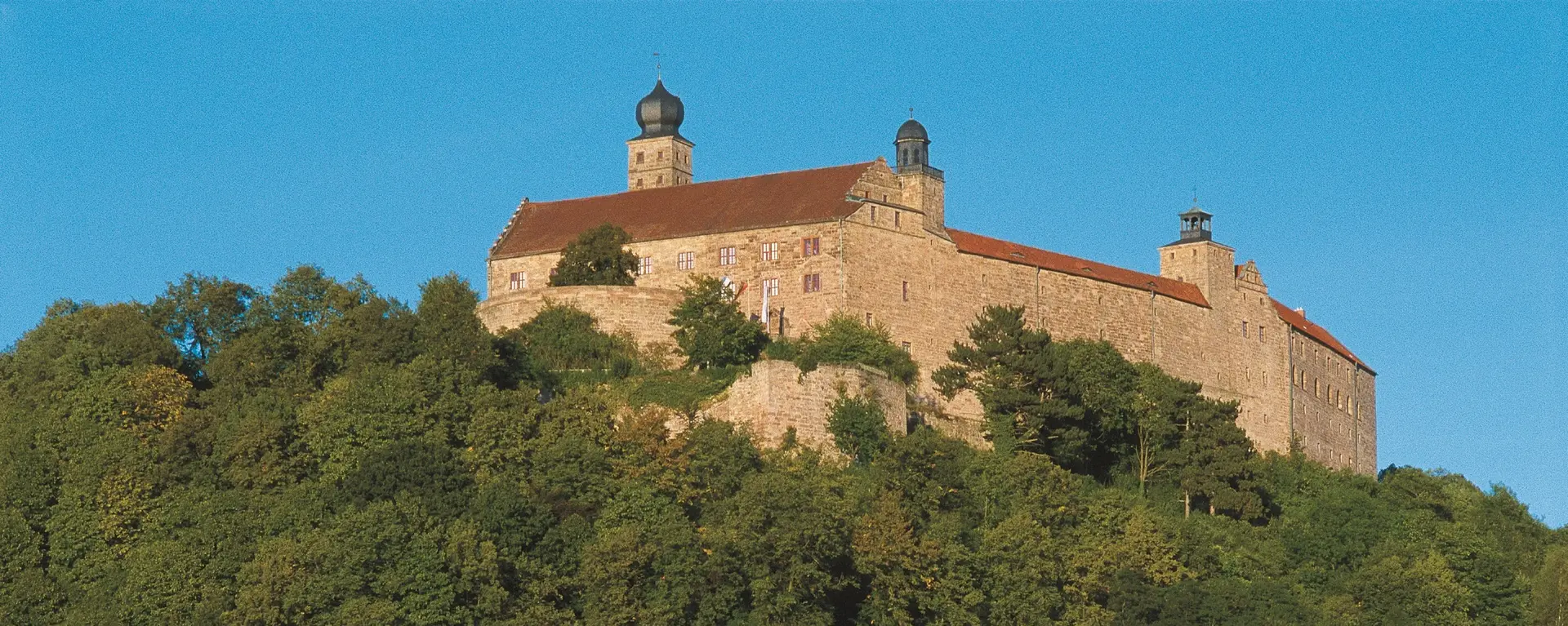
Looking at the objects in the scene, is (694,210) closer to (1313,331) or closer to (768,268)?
(768,268)

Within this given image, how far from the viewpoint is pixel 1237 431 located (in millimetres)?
73250

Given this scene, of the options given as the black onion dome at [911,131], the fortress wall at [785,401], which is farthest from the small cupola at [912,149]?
the fortress wall at [785,401]

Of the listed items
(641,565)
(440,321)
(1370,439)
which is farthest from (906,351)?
(1370,439)

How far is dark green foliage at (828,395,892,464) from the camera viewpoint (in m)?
66.8

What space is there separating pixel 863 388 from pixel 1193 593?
34.6ft

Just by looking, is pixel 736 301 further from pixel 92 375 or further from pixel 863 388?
pixel 92 375

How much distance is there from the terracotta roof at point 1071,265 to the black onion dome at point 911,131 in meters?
2.82

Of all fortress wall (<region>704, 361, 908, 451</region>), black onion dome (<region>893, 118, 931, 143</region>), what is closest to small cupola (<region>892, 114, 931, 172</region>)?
black onion dome (<region>893, 118, 931, 143</region>)

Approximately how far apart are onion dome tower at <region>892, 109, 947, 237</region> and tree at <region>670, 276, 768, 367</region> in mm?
7640

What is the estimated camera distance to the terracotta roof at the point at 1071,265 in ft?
263

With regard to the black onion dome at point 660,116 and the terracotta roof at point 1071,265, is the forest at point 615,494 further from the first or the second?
the black onion dome at point 660,116

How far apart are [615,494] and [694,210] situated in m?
19.3

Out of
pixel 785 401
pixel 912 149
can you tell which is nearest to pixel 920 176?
pixel 912 149

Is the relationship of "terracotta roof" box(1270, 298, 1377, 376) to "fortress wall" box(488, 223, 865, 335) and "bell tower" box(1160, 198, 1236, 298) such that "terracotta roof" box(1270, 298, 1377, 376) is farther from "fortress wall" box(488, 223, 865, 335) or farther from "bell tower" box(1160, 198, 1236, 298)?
"fortress wall" box(488, 223, 865, 335)
